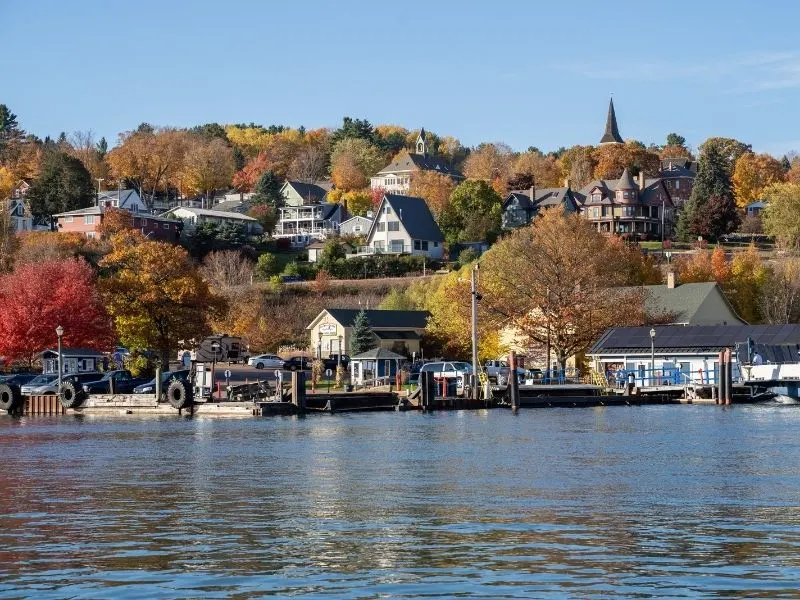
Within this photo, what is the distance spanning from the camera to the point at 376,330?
10362 cm

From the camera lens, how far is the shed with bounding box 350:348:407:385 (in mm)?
87812

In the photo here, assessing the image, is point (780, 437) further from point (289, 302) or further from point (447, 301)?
point (289, 302)

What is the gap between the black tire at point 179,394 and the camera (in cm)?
6450


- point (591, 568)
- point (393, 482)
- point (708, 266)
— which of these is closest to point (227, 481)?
point (393, 482)

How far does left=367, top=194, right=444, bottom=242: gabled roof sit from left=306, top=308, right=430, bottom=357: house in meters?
36.1

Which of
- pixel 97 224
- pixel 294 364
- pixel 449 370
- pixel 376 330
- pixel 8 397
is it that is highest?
pixel 97 224

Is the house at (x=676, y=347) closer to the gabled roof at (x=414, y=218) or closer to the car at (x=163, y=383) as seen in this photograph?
the car at (x=163, y=383)

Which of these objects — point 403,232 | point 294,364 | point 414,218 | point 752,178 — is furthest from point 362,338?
point 752,178

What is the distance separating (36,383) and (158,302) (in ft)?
48.2

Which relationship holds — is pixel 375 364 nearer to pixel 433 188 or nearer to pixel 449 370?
pixel 449 370

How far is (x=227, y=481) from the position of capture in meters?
34.6

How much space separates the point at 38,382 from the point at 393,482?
44.7 meters

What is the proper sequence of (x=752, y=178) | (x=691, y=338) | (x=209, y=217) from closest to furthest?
(x=691, y=338), (x=209, y=217), (x=752, y=178)

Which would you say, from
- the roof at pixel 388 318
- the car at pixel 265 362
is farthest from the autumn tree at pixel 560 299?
the car at pixel 265 362
